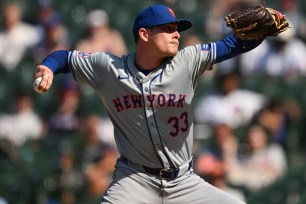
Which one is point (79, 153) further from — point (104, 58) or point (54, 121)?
point (104, 58)

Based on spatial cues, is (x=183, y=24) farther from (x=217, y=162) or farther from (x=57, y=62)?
(x=217, y=162)

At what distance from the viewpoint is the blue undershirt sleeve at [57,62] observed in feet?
17.8

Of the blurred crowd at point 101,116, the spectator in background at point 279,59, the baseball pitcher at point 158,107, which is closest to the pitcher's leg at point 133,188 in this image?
the baseball pitcher at point 158,107

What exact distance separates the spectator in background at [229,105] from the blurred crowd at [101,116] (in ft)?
0.03

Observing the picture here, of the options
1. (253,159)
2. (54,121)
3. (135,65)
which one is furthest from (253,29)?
(54,121)

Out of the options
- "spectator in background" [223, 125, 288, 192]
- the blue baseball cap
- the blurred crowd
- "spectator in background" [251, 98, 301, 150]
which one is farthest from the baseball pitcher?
"spectator in background" [251, 98, 301, 150]

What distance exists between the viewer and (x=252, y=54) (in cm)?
1039

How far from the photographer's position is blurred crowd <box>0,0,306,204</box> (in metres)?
8.40

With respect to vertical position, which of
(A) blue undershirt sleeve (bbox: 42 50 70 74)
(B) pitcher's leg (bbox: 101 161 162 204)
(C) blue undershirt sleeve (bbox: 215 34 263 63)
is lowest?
(B) pitcher's leg (bbox: 101 161 162 204)

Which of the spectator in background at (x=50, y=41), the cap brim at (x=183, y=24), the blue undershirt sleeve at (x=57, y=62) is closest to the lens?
the blue undershirt sleeve at (x=57, y=62)

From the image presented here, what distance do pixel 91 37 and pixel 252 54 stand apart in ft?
5.92

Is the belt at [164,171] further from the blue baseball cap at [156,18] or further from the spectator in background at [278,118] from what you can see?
the spectator in background at [278,118]

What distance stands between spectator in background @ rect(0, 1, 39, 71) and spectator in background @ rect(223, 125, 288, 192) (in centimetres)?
286

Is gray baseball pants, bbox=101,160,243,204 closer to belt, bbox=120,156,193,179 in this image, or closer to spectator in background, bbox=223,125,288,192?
belt, bbox=120,156,193,179
